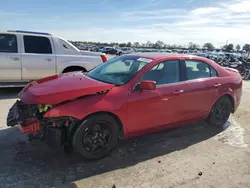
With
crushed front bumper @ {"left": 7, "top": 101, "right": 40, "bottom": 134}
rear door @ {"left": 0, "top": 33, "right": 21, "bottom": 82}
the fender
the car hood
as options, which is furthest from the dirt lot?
rear door @ {"left": 0, "top": 33, "right": 21, "bottom": 82}

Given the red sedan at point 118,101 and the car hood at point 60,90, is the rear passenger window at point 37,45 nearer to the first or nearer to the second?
the red sedan at point 118,101

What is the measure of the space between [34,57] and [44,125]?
4642mm

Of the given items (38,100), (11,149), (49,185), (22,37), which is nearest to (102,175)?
(49,185)

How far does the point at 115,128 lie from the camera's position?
13.1 feet

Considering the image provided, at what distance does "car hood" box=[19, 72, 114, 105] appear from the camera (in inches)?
142

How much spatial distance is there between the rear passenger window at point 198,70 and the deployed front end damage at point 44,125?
7.97 feet

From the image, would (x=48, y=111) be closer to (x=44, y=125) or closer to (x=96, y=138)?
(x=44, y=125)

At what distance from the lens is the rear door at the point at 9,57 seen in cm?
738

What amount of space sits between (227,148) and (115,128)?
2.07 m

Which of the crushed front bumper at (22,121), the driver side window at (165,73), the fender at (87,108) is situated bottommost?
the crushed front bumper at (22,121)

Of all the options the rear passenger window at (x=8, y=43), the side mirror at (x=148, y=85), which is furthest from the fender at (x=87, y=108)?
the rear passenger window at (x=8, y=43)

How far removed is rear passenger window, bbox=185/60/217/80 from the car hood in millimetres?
1690

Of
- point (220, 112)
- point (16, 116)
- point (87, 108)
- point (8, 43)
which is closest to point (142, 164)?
point (87, 108)

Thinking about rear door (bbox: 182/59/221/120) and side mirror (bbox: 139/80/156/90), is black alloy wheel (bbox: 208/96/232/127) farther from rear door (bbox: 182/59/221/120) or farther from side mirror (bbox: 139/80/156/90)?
side mirror (bbox: 139/80/156/90)
